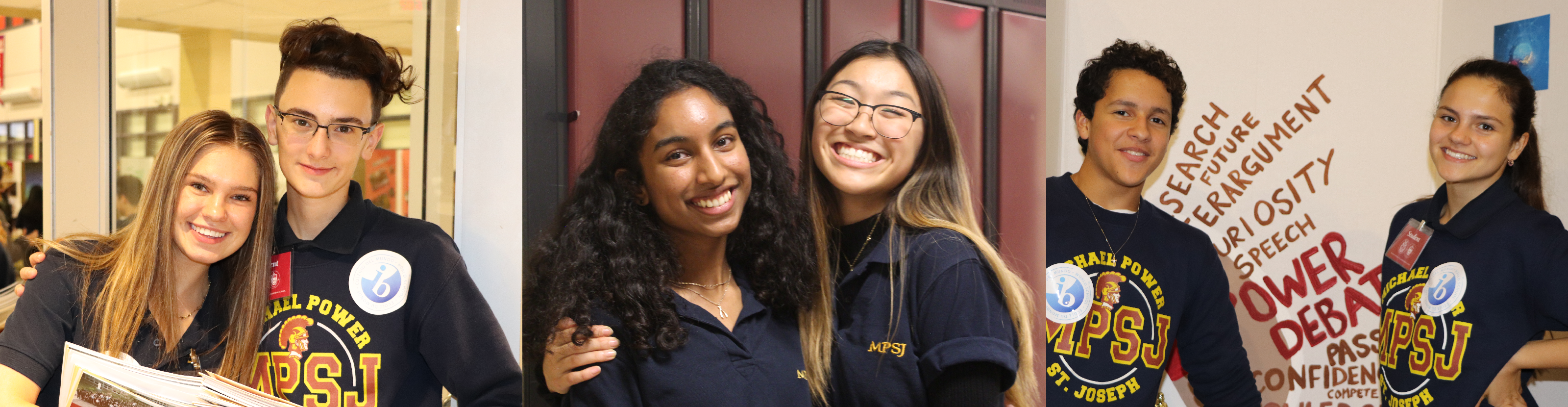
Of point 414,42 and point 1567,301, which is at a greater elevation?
point 414,42

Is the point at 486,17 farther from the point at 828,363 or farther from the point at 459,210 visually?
the point at 828,363

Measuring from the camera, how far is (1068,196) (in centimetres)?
215

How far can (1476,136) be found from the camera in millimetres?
2590

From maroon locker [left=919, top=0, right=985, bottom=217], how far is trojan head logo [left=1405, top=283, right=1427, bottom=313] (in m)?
1.67

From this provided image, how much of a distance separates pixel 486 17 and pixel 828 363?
36.4 inches

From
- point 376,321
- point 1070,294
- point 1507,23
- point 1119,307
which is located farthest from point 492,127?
point 1507,23

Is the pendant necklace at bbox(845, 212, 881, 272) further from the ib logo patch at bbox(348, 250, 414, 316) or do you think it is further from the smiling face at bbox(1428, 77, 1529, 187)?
the smiling face at bbox(1428, 77, 1529, 187)

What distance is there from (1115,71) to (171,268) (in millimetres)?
2065

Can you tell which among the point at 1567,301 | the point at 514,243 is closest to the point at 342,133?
the point at 514,243

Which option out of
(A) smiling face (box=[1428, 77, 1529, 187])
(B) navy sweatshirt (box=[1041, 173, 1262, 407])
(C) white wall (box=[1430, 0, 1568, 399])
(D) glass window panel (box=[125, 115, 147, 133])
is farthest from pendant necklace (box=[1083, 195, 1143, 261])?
(D) glass window panel (box=[125, 115, 147, 133])

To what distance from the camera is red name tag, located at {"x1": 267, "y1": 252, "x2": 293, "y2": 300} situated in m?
1.73

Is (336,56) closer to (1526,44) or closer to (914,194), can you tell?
(914,194)

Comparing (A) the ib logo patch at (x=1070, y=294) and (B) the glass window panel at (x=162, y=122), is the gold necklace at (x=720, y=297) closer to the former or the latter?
(A) the ib logo patch at (x=1070, y=294)

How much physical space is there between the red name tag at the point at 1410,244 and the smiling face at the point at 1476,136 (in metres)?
0.15
